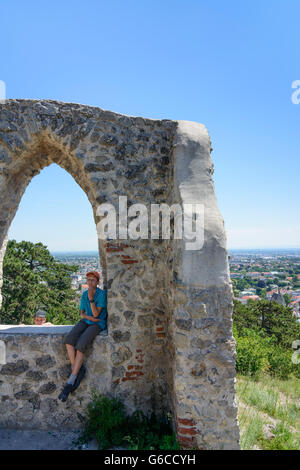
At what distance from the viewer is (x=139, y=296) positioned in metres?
3.54

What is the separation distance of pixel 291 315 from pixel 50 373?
19189mm

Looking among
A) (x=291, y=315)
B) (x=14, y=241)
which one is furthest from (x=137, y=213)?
(x=291, y=315)

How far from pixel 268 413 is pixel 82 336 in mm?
2770

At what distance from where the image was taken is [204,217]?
306 cm

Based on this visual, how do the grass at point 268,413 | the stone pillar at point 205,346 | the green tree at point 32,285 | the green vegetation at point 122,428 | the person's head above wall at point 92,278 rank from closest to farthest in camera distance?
the stone pillar at point 205,346 < the green vegetation at point 122,428 < the grass at point 268,413 < the person's head above wall at point 92,278 < the green tree at point 32,285

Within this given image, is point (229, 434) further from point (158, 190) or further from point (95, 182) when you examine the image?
point (95, 182)

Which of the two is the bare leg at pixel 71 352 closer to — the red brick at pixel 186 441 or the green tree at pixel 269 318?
the red brick at pixel 186 441

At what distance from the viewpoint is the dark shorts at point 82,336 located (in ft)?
10.8

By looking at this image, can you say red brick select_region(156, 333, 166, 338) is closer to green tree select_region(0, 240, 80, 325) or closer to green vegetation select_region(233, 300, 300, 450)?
green vegetation select_region(233, 300, 300, 450)

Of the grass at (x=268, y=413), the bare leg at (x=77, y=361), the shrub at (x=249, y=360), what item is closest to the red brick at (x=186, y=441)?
the grass at (x=268, y=413)

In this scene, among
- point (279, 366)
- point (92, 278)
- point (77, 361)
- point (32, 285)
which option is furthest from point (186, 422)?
point (32, 285)

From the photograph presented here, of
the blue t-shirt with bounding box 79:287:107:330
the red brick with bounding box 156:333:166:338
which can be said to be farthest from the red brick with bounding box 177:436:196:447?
the blue t-shirt with bounding box 79:287:107:330

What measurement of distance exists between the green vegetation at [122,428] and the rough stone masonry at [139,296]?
0.13 meters

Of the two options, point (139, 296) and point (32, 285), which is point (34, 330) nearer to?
point (139, 296)
